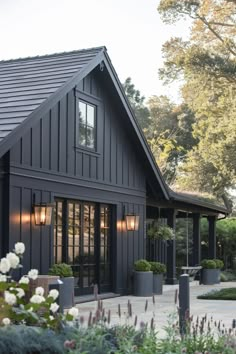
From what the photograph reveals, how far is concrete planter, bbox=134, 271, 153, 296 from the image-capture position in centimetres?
1541

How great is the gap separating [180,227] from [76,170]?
39.8 ft

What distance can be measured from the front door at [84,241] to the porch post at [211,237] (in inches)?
308

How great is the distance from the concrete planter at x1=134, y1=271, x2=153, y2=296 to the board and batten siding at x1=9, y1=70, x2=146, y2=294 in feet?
1.05

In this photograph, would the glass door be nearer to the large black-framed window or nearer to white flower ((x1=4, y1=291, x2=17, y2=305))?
the large black-framed window

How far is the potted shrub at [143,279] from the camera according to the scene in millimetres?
15414

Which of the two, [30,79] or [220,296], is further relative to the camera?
[220,296]

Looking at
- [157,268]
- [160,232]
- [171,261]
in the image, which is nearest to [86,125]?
[157,268]

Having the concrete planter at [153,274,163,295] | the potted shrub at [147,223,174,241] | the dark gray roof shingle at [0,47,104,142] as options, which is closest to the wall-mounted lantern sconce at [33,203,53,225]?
the dark gray roof shingle at [0,47,104,142]

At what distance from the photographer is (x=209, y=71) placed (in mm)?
22781

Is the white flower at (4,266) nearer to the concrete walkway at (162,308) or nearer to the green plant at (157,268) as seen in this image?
the concrete walkway at (162,308)

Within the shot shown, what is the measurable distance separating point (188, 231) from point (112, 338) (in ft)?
65.3

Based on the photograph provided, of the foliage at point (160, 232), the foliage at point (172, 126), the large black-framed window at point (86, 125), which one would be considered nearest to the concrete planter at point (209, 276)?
the foliage at point (160, 232)

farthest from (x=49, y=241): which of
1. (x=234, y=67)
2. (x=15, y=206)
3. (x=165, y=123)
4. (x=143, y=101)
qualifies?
(x=143, y=101)

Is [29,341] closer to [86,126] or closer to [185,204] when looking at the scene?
[86,126]
